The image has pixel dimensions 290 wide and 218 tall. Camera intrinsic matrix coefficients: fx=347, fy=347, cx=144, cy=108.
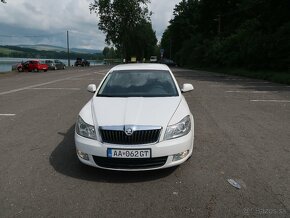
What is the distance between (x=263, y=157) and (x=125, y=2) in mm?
81930

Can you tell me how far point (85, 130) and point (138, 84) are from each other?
71.7 inches

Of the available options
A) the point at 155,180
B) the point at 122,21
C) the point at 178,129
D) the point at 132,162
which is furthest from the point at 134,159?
A: the point at 122,21

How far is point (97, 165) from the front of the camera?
15.3 ft

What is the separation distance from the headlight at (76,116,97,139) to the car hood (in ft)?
0.38

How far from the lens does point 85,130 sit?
4.82 m

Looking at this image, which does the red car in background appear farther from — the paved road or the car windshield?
the car windshield

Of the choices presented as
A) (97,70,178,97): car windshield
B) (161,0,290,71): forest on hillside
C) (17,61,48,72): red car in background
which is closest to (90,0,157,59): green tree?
(161,0,290,71): forest on hillside

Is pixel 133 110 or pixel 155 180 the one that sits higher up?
pixel 133 110

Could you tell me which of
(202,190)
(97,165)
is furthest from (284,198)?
(97,165)

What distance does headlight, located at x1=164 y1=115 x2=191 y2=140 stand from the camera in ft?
15.2

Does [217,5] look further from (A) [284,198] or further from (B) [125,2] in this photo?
(A) [284,198]

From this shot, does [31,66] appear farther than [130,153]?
Yes

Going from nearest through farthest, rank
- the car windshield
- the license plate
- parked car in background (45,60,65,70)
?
the license plate
the car windshield
parked car in background (45,60,65,70)

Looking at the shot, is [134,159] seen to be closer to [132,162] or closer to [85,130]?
[132,162]
